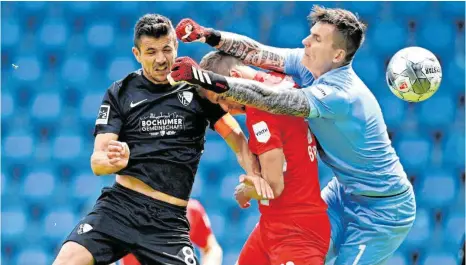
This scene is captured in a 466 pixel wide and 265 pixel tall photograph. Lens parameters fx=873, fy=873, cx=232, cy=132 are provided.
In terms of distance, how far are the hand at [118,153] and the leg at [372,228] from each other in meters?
1.11

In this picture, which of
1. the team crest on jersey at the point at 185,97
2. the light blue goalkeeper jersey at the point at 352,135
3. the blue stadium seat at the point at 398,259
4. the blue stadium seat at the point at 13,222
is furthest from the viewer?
the blue stadium seat at the point at 13,222

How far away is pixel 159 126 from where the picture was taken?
4.26 metres

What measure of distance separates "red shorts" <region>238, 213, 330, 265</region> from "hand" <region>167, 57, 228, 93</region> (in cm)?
73

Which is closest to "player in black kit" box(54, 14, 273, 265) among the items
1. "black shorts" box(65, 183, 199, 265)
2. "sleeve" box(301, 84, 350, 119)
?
"black shorts" box(65, 183, 199, 265)

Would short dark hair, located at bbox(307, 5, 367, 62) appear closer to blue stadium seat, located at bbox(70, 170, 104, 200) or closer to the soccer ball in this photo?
the soccer ball

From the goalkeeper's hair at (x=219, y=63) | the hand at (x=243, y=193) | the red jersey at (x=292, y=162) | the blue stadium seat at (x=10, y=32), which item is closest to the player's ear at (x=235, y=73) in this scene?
the goalkeeper's hair at (x=219, y=63)

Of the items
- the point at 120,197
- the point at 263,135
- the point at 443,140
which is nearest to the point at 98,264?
the point at 120,197

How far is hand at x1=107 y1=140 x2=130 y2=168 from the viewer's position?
3.95m

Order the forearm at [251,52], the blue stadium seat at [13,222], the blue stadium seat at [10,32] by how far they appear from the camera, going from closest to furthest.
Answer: the forearm at [251,52], the blue stadium seat at [13,222], the blue stadium seat at [10,32]

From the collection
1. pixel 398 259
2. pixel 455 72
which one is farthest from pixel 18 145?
pixel 455 72

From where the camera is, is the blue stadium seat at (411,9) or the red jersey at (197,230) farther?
the blue stadium seat at (411,9)

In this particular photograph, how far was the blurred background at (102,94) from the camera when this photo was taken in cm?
713

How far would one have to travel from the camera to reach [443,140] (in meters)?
7.24

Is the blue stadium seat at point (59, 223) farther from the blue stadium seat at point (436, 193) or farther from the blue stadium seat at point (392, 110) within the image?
the blue stadium seat at point (436, 193)
